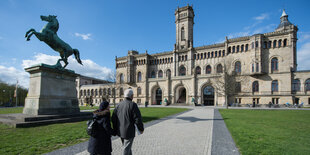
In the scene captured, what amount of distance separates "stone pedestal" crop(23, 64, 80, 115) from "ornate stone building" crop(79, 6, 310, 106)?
25.1 meters

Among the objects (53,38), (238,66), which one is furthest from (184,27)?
(53,38)

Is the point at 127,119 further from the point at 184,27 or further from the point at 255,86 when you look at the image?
the point at 184,27

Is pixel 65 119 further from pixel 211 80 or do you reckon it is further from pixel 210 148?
pixel 211 80

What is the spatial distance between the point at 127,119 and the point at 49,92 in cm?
1024

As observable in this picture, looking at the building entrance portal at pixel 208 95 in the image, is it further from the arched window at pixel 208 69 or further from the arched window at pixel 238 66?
the arched window at pixel 238 66

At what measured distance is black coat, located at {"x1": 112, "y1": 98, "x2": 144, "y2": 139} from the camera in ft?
12.9

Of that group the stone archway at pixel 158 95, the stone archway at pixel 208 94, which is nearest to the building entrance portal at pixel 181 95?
the stone archway at pixel 158 95

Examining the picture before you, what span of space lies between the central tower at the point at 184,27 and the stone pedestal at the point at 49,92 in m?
44.6

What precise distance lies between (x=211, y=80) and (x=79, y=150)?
39.2m

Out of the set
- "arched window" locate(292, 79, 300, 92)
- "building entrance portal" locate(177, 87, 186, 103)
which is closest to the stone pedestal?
"building entrance portal" locate(177, 87, 186, 103)

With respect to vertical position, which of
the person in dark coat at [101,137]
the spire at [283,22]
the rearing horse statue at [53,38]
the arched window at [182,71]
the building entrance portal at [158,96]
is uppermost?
the spire at [283,22]

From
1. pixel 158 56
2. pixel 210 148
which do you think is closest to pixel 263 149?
pixel 210 148

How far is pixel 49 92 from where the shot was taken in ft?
37.7

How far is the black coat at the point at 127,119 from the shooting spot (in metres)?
3.94
